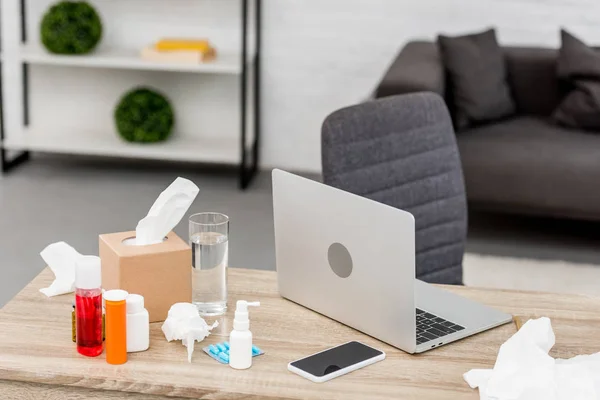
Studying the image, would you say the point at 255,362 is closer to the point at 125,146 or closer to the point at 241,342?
the point at 241,342

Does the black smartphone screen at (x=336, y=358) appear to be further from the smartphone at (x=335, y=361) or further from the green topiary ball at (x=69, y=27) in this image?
the green topiary ball at (x=69, y=27)

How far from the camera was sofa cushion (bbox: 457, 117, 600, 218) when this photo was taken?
3758 mm

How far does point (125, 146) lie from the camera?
462cm

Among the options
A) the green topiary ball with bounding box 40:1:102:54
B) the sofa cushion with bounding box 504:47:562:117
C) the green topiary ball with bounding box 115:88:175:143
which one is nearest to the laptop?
the sofa cushion with bounding box 504:47:562:117

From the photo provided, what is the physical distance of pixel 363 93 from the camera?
15.6 ft

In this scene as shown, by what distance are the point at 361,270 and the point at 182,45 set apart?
3.08 metres

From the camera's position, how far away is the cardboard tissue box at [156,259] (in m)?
1.61

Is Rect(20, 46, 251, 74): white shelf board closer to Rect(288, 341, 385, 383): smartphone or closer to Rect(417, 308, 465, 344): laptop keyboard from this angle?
Rect(417, 308, 465, 344): laptop keyboard

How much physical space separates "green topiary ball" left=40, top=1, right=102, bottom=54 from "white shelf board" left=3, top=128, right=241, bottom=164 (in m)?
0.45

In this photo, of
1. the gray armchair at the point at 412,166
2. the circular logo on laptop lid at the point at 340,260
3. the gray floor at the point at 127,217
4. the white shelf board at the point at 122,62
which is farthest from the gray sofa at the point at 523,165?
the circular logo on laptop lid at the point at 340,260

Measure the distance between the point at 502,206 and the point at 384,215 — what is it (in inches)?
96.4

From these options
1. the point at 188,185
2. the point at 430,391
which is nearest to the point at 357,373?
the point at 430,391

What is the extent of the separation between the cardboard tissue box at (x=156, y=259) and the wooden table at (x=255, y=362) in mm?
64

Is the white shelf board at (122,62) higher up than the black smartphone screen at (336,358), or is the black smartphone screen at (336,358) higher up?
the white shelf board at (122,62)
